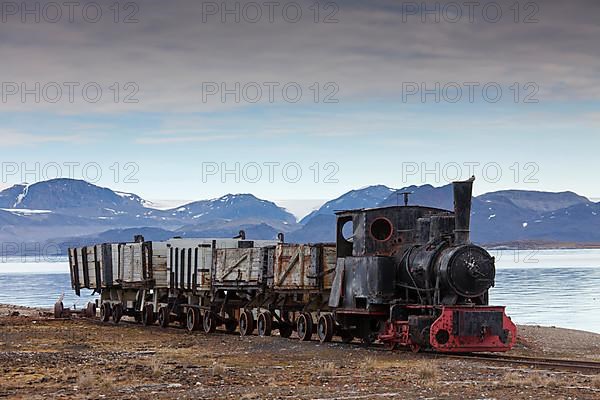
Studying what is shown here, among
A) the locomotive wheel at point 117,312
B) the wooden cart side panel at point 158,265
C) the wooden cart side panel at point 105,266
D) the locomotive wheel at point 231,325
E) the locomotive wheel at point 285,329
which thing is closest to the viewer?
the locomotive wheel at point 285,329

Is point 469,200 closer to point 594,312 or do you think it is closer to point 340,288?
point 340,288

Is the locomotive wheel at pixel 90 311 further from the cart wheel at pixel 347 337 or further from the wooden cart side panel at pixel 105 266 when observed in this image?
the cart wheel at pixel 347 337

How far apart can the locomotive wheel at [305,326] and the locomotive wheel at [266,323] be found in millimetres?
1558

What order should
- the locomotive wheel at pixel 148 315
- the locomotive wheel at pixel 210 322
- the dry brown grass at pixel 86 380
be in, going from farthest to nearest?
the locomotive wheel at pixel 148 315 < the locomotive wheel at pixel 210 322 < the dry brown grass at pixel 86 380

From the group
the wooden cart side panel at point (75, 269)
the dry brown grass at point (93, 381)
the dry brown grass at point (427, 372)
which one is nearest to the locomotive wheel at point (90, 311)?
the wooden cart side panel at point (75, 269)

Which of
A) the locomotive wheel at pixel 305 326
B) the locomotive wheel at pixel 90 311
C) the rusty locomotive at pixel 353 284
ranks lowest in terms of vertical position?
the locomotive wheel at pixel 90 311

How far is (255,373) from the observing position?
62.6ft

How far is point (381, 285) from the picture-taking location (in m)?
23.8

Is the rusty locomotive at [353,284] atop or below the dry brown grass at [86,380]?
atop

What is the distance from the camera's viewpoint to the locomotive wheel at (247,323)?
30.5m

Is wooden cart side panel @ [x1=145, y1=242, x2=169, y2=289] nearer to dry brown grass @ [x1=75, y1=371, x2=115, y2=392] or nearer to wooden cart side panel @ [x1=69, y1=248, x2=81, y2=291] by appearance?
wooden cart side panel @ [x1=69, y1=248, x2=81, y2=291]

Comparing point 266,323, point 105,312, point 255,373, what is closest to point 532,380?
point 255,373

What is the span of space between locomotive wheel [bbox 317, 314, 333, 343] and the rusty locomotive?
30 millimetres

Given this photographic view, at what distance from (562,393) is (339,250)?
35.9ft
